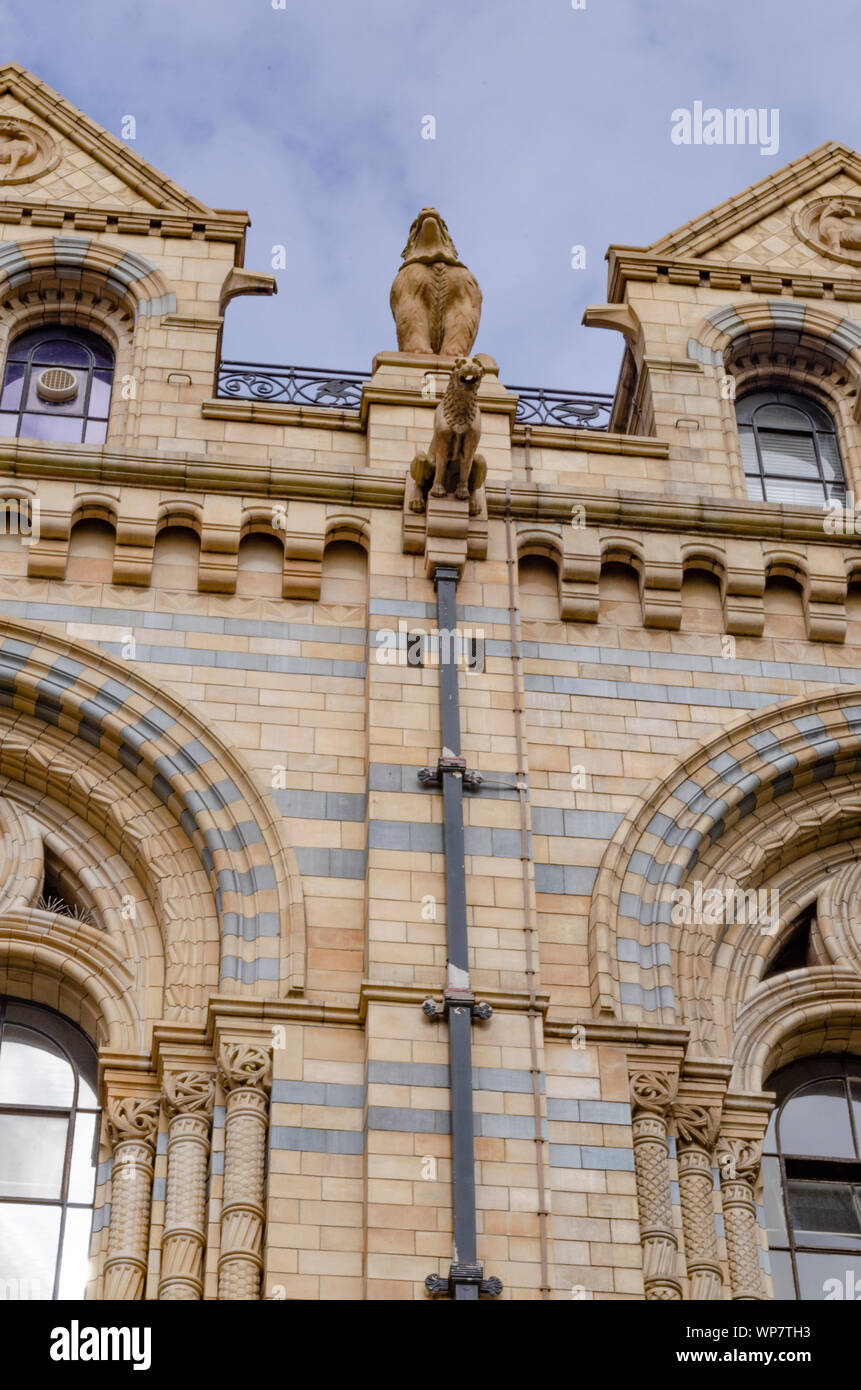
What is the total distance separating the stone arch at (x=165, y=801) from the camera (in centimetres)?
1889

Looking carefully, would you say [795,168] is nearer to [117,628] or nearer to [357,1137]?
[117,628]

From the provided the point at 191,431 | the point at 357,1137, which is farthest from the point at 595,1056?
the point at 191,431

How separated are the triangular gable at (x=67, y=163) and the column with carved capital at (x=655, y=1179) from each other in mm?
11224

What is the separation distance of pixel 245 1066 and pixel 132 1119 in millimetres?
1023

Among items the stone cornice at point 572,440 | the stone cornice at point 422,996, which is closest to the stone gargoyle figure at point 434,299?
the stone cornice at point 572,440

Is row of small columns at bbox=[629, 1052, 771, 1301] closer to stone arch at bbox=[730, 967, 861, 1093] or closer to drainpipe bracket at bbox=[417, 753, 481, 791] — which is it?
stone arch at bbox=[730, 967, 861, 1093]

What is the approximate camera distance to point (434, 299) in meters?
24.2

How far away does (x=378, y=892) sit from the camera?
1873 cm

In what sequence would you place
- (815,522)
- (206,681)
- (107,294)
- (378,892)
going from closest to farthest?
(378,892), (206,681), (815,522), (107,294)

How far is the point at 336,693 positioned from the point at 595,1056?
4079 millimetres

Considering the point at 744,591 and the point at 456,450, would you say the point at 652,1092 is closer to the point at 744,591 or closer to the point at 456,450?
the point at 744,591

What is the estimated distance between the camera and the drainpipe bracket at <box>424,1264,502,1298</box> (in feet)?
53.2

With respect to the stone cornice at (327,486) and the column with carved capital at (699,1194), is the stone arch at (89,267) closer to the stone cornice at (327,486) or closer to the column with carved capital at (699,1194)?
the stone cornice at (327,486)
